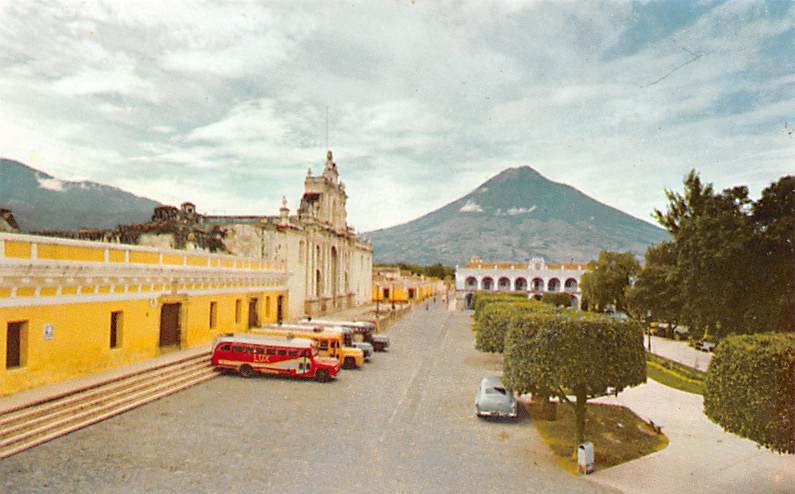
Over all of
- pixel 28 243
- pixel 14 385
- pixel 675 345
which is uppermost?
pixel 28 243

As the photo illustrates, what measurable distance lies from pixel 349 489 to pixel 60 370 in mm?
11900

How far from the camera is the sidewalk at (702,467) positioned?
12.8 m

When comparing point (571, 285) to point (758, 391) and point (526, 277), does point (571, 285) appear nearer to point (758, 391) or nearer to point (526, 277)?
point (526, 277)

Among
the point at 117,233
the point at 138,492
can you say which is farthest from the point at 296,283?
the point at 138,492

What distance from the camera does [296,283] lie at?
45.9 metres

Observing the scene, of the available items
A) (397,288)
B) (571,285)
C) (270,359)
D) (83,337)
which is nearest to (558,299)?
(571,285)

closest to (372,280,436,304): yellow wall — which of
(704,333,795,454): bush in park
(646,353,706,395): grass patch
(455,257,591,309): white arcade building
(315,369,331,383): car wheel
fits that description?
(455,257,591,309): white arcade building

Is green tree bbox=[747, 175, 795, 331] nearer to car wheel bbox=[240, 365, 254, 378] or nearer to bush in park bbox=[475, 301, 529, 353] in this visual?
bush in park bbox=[475, 301, 529, 353]

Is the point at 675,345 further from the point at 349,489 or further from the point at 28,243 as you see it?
the point at 28,243

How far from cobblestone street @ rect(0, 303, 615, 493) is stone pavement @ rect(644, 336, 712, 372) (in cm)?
1951

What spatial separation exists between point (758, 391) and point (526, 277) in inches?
3467

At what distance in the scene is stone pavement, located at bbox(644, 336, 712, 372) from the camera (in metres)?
32.4

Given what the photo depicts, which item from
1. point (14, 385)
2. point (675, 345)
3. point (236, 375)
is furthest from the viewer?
point (675, 345)

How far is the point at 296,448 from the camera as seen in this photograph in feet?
46.4
